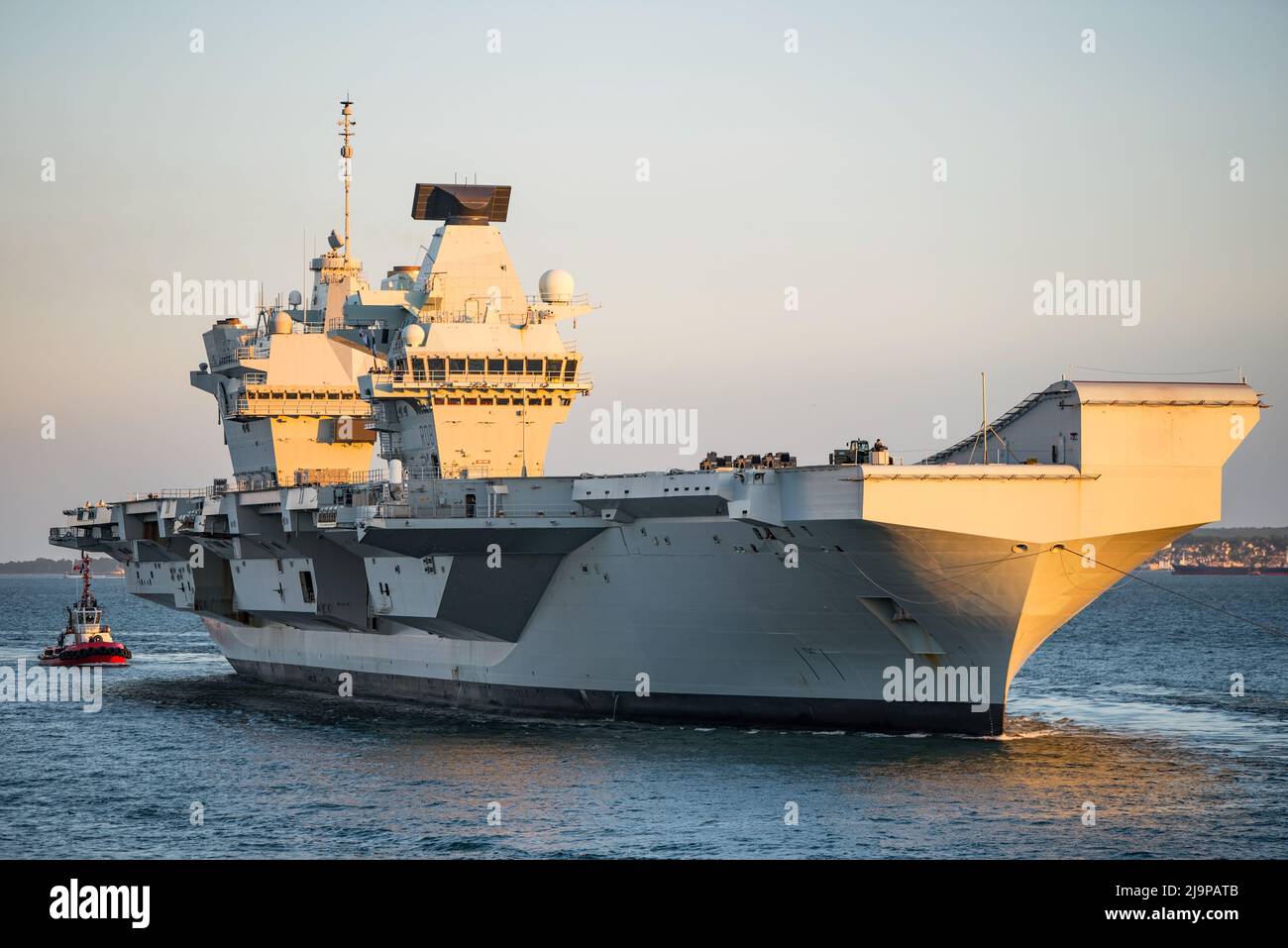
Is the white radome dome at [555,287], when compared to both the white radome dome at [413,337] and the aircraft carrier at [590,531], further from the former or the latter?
the white radome dome at [413,337]

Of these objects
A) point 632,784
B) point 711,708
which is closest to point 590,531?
point 711,708

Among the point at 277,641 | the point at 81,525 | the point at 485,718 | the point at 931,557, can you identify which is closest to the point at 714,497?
the point at 931,557

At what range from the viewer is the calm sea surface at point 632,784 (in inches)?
648

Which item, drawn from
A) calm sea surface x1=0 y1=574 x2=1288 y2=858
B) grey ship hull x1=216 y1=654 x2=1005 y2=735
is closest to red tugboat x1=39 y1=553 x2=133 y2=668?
calm sea surface x1=0 y1=574 x2=1288 y2=858

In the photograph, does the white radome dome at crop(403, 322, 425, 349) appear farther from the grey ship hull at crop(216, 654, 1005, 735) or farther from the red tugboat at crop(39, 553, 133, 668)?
the red tugboat at crop(39, 553, 133, 668)

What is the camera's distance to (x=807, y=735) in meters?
22.2

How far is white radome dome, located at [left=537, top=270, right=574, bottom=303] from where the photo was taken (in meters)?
30.6

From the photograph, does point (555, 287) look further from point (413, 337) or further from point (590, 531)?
point (590, 531)

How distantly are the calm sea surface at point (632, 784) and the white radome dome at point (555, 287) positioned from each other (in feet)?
27.5

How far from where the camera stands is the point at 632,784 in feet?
63.5
